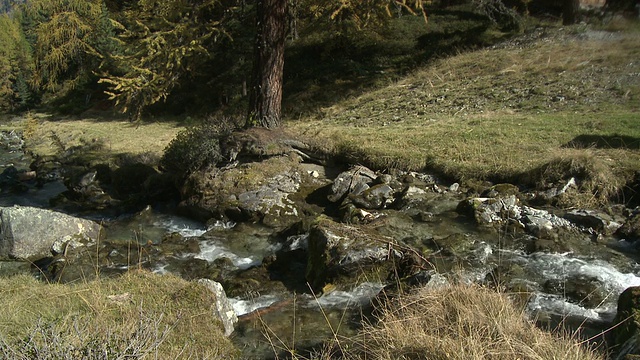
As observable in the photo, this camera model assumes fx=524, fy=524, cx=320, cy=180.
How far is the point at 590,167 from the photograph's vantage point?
899 cm

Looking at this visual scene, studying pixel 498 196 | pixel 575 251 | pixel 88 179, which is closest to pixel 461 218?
pixel 498 196

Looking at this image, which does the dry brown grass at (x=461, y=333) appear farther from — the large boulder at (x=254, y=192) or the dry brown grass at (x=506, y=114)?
the dry brown grass at (x=506, y=114)

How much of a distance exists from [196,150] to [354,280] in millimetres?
5687

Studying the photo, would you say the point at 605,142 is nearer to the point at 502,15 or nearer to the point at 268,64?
the point at 268,64

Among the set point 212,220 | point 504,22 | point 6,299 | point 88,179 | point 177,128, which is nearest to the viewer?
point 6,299

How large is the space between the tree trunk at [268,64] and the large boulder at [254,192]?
4.22 feet

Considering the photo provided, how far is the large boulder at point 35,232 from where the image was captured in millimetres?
8250

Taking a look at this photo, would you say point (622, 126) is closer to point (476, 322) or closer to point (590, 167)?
point (590, 167)

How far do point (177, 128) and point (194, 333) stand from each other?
1761 cm

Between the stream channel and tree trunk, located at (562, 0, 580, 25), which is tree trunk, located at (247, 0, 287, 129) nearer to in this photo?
the stream channel

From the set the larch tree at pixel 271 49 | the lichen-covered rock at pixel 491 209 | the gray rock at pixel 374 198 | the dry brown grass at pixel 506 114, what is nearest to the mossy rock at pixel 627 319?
the lichen-covered rock at pixel 491 209

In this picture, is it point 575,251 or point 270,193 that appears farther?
point 270,193

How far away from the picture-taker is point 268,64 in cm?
1145

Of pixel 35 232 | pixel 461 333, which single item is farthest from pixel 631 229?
pixel 35 232
